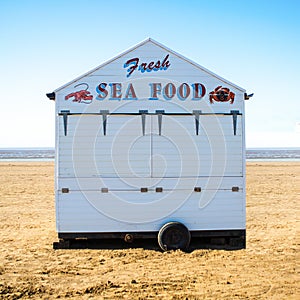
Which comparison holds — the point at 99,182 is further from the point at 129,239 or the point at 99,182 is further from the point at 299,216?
the point at 299,216

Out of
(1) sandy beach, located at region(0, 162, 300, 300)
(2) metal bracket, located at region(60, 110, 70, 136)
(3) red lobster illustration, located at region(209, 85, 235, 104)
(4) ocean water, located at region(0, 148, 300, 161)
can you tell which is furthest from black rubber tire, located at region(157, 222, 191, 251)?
(4) ocean water, located at region(0, 148, 300, 161)

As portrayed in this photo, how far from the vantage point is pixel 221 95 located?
9891 millimetres

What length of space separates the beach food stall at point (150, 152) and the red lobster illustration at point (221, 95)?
2 centimetres

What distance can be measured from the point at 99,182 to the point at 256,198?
38.2 feet

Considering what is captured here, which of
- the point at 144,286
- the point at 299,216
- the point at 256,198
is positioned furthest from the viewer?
the point at 256,198

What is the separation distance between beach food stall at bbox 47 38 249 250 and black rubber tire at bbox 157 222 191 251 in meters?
0.02

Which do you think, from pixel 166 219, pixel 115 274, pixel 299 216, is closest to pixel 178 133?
pixel 166 219

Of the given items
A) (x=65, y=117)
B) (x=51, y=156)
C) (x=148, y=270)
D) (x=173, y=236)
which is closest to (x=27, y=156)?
(x=51, y=156)

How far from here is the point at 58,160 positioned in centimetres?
963

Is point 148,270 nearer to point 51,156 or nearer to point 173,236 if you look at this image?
point 173,236

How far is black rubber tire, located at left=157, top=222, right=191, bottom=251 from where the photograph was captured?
9438 mm

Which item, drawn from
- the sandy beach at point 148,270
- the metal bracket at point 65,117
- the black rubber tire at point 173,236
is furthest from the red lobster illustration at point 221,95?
the sandy beach at point 148,270

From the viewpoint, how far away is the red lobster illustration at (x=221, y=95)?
9883 mm

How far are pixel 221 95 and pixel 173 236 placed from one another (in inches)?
132
